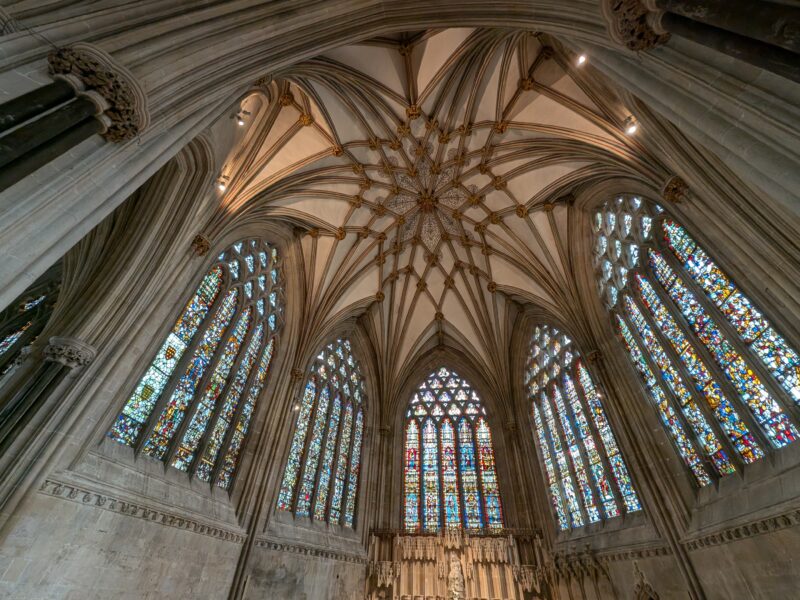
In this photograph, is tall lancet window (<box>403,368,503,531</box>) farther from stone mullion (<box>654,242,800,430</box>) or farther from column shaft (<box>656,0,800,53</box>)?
column shaft (<box>656,0,800,53</box>)

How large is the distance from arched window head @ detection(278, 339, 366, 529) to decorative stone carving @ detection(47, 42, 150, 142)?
28.8 feet

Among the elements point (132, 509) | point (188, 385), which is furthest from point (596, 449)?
point (132, 509)

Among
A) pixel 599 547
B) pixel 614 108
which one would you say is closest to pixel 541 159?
pixel 614 108

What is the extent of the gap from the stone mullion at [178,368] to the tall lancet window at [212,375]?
0.02 metres

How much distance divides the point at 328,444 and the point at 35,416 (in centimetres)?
872

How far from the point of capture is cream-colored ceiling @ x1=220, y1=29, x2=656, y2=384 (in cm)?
879

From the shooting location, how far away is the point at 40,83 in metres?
3.07

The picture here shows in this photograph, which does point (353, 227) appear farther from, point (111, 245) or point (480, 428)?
point (480, 428)

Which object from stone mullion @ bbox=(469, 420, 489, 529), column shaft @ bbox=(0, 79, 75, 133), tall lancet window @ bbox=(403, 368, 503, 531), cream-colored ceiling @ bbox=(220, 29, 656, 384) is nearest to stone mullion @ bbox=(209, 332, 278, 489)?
cream-colored ceiling @ bbox=(220, 29, 656, 384)

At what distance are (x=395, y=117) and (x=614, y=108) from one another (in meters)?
5.43

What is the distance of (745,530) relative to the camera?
20.4 feet

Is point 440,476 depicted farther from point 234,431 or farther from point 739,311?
point 739,311

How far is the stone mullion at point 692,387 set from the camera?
22.8 ft

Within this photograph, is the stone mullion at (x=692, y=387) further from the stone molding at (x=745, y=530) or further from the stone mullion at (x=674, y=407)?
the stone molding at (x=745, y=530)
